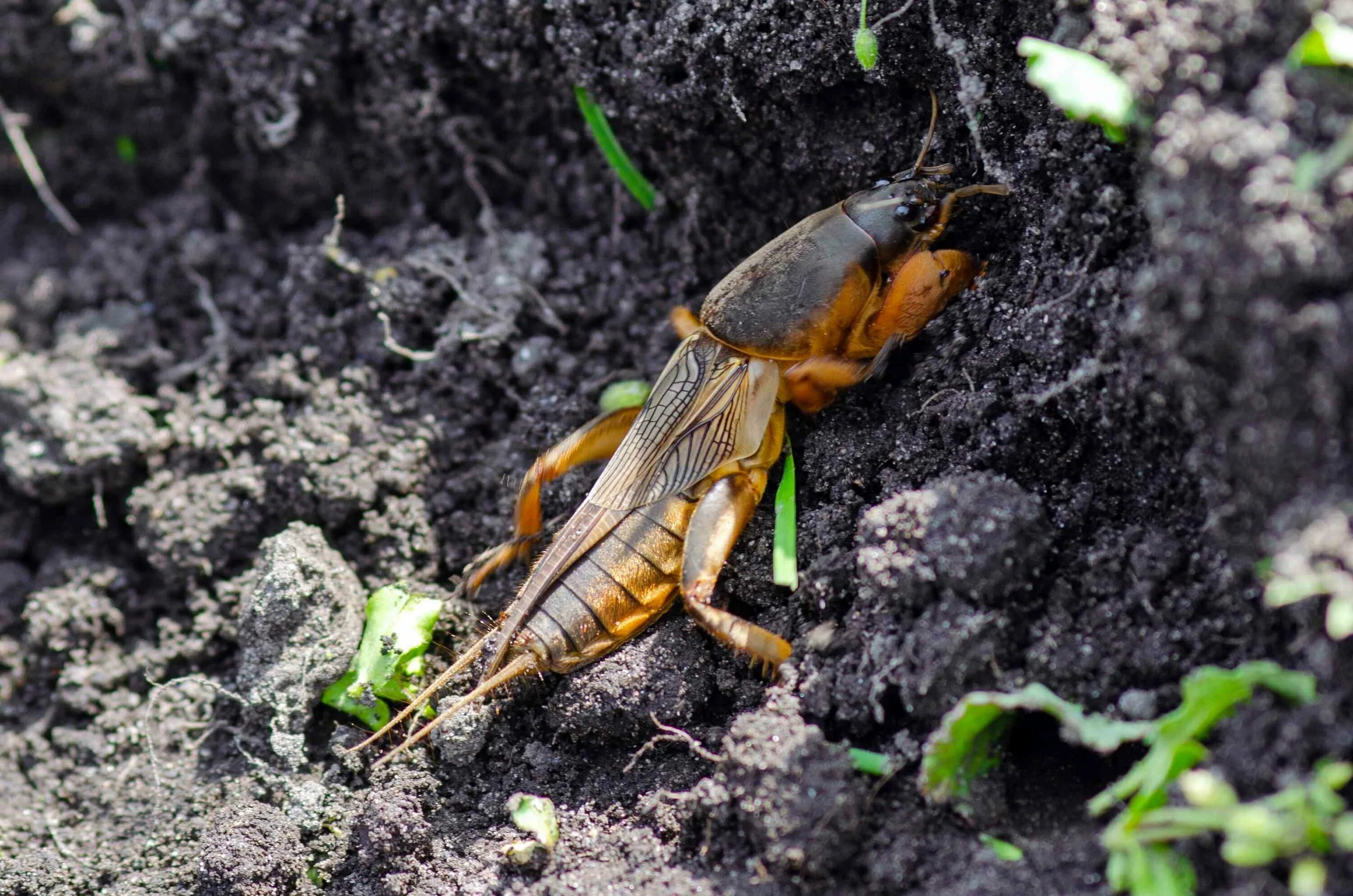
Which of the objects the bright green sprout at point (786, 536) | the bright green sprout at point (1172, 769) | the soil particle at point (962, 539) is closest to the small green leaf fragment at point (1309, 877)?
the bright green sprout at point (1172, 769)

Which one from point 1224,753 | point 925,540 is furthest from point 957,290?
point 1224,753

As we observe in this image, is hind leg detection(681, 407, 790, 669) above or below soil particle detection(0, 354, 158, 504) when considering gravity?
below

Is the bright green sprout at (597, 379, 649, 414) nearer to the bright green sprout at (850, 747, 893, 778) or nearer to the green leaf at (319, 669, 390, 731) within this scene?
the green leaf at (319, 669, 390, 731)

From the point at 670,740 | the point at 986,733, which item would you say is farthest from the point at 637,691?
the point at 986,733

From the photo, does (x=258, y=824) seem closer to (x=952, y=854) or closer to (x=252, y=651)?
(x=252, y=651)

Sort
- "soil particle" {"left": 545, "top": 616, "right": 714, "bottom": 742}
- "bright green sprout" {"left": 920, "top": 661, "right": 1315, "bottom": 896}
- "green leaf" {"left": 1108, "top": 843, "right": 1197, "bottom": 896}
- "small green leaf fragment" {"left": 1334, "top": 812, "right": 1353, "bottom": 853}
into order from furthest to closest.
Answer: "soil particle" {"left": 545, "top": 616, "right": 714, "bottom": 742} < "green leaf" {"left": 1108, "top": 843, "right": 1197, "bottom": 896} < "bright green sprout" {"left": 920, "top": 661, "right": 1315, "bottom": 896} < "small green leaf fragment" {"left": 1334, "top": 812, "right": 1353, "bottom": 853}

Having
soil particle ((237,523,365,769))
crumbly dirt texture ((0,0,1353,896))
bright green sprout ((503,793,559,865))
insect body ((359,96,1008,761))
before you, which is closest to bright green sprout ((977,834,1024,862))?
crumbly dirt texture ((0,0,1353,896))

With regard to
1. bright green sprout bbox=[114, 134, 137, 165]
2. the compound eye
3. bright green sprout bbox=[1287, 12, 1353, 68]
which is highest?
bright green sprout bbox=[114, 134, 137, 165]
